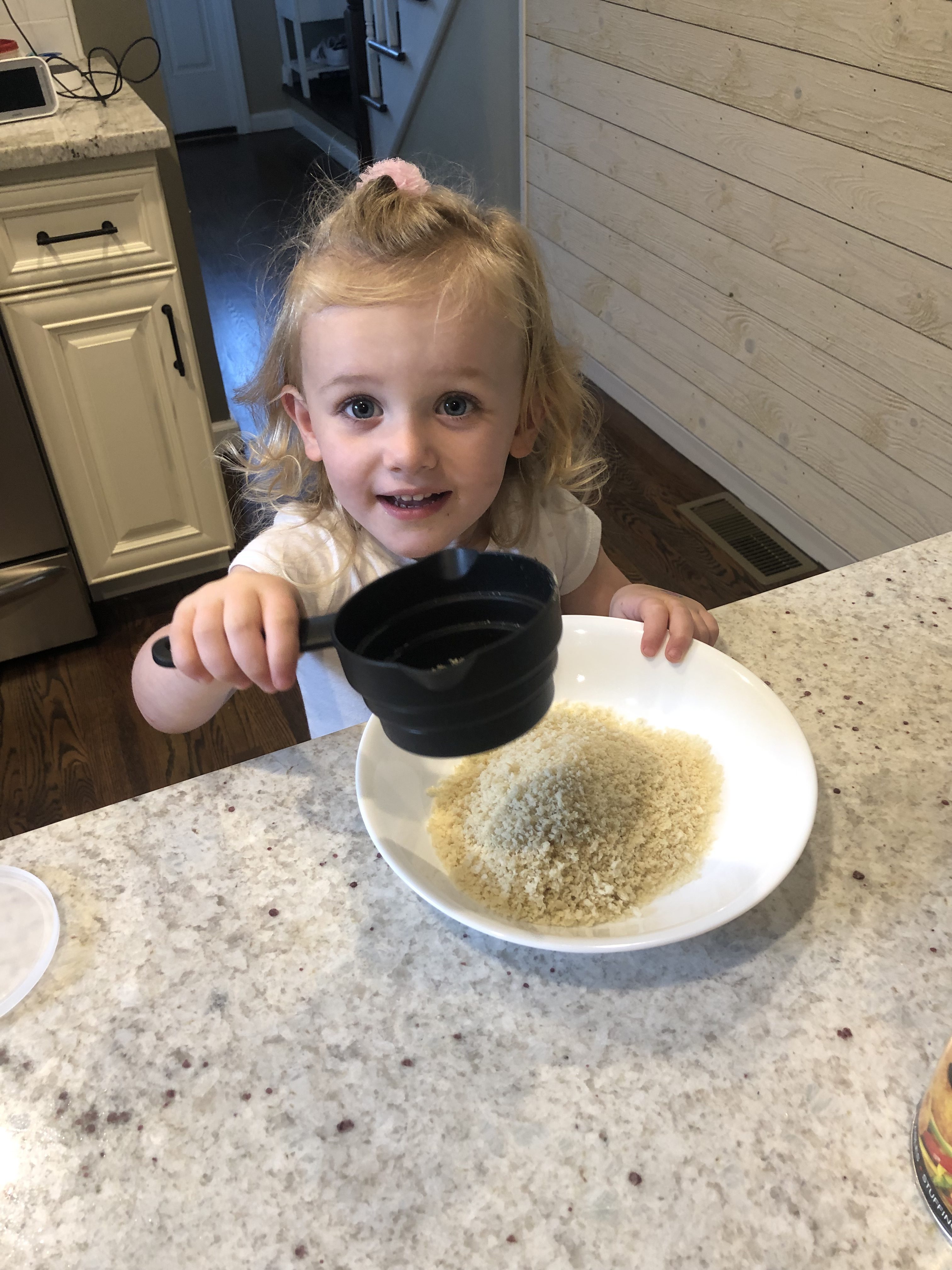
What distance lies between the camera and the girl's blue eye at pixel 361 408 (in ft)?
2.67

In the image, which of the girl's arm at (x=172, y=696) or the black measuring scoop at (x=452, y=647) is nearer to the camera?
the black measuring scoop at (x=452, y=647)

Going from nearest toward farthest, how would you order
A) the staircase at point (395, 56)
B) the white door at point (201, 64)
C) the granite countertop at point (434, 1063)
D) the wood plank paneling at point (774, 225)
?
the granite countertop at point (434, 1063), the wood plank paneling at point (774, 225), the staircase at point (395, 56), the white door at point (201, 64)

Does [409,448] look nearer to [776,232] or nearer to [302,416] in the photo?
[302,416]

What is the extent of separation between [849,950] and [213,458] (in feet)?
6.06

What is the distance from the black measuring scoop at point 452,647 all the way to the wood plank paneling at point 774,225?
1629mm

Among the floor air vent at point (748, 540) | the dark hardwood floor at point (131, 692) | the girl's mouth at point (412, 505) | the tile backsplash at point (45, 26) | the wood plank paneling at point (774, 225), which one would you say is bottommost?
the floor air vent at point (748, 540)

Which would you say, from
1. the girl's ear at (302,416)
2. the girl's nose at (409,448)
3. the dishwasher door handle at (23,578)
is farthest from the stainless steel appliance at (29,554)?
the girl's nose at (409,448)

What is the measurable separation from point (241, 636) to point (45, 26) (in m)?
2.05

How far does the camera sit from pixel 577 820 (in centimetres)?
67

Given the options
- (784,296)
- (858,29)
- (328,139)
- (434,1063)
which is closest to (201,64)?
(328,139)

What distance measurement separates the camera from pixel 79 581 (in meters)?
2.08

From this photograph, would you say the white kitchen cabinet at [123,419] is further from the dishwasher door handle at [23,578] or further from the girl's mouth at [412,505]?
the girl's mouth at [412,505]

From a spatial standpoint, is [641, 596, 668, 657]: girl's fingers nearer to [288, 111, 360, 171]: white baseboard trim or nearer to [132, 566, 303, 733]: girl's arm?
[132, 566, 303, 733]: girl's arm

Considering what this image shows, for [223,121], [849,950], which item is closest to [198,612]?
[849,950]
